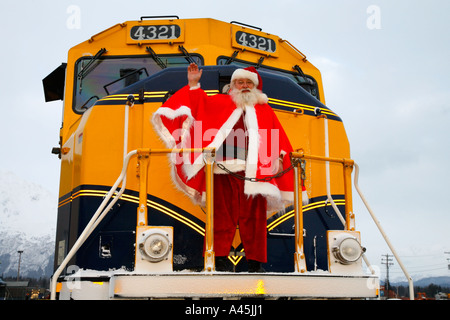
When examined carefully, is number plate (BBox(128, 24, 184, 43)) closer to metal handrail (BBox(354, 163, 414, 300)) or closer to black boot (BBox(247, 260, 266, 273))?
metal handrail (BBox(354, 163, 414, 300))

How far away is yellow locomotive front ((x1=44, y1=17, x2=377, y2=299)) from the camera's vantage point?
3107 mm

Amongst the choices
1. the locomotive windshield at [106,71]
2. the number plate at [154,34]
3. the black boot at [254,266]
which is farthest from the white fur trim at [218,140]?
the number plate at [154,34]

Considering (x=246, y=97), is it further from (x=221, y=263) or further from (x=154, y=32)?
(x=154, y=32)

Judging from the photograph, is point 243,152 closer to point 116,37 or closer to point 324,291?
point 324,291

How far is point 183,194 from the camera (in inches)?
157

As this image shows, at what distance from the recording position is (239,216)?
142 inches

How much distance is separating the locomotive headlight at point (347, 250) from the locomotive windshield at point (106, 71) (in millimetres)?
2655

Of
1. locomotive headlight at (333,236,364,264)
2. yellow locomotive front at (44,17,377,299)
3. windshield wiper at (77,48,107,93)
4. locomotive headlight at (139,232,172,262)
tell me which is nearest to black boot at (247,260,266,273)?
yellow locomotive front at (44,17,377,299)

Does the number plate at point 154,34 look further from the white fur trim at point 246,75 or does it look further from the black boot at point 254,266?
the black boot at point 254,266

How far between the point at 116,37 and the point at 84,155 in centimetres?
198

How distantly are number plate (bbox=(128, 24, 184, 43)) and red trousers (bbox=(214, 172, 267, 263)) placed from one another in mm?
2412

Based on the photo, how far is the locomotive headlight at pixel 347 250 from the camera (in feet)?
11.2
